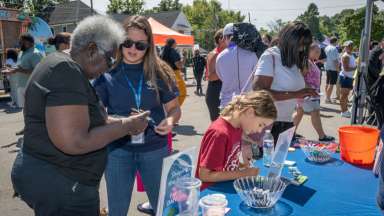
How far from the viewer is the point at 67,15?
45812 mm

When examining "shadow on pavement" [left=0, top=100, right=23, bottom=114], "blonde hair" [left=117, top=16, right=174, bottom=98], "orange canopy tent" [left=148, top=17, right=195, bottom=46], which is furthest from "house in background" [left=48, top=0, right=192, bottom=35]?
"blonde hair" [left=117, top=16, right=174, bottom=98]

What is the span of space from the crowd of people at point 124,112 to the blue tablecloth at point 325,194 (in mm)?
234

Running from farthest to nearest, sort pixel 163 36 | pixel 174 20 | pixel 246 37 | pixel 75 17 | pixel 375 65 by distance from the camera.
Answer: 1. pixel 174 20
2. pixel 75 17
3. pixel 163 36
4. pixel 375 65
5. pixel 246 37

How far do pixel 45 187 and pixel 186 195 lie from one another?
575mm

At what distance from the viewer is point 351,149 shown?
249 centimetres

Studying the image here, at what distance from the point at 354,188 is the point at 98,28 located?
161cm

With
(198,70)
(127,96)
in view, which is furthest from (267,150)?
(198,70)

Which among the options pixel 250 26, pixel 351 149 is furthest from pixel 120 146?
pixel 250 26

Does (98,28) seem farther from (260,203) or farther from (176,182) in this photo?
(260,203)

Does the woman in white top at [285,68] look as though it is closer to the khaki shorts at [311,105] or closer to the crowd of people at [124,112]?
the crowd of people at [124,112]

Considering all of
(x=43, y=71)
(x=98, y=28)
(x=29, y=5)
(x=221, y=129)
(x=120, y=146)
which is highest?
(x=29, y=5)

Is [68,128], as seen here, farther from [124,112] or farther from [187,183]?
[124,112]

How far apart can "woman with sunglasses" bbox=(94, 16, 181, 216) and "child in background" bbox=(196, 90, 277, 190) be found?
0.33 meters

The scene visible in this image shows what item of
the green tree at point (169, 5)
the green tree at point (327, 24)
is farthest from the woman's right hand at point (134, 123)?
the green tree at point (327, 24)
